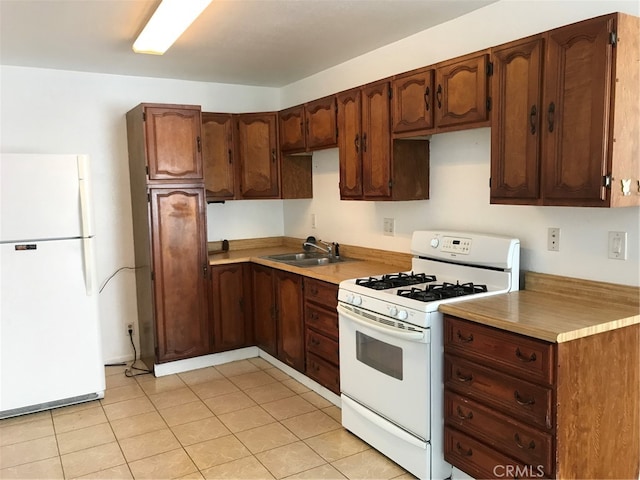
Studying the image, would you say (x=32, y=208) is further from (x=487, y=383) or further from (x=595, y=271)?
(x=595, y=271)

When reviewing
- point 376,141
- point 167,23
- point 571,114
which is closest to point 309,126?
point 376,141

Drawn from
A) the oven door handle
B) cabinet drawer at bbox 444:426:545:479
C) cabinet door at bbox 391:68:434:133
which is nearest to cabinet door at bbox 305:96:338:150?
cabinet door at bbox 391:68:434:133

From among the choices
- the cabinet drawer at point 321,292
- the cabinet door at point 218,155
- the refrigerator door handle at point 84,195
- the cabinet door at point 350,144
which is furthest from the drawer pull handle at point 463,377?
the cabinet door at point 218,155

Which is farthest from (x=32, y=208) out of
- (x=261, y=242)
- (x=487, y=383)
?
(x=487, y=383)

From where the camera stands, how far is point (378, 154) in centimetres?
331

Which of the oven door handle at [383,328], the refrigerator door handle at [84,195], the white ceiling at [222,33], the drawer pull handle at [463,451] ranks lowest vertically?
the drawer pull handle at [463,451]

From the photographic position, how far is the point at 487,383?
→ 2242 mm

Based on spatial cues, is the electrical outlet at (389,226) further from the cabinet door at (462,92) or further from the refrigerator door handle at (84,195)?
the refrigerator door handle at (84,195)

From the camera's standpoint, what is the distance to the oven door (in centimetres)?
247

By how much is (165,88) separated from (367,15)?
88.7 inches

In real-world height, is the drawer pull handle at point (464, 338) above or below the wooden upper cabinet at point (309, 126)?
below

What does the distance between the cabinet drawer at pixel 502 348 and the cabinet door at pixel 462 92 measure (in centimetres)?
106

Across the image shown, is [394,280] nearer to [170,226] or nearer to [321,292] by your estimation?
[321,292]

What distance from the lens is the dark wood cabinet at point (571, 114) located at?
2057 millimetres
